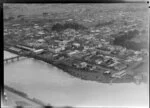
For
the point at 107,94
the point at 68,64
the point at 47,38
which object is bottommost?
the point at 107,94

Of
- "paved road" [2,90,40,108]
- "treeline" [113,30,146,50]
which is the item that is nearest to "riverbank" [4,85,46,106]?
"paved road" [2,90,40,108]

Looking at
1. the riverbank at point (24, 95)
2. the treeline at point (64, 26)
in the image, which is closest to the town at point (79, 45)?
the treeline at point (64, 26)

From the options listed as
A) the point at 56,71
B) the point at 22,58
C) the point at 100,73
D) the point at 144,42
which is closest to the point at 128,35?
the point at 144,42

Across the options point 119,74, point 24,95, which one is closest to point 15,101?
point 24,95

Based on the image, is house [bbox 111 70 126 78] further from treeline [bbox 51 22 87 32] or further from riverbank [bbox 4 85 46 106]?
riverbank [bbox 4 85 46 106]

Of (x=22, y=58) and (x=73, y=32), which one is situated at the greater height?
(x=73, y=32)

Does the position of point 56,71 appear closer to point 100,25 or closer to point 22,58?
point 22,58

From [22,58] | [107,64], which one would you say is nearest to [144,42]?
[107,64]

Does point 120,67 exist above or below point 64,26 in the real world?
below

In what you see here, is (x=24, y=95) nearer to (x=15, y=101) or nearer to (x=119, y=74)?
(x=15, y=101)
